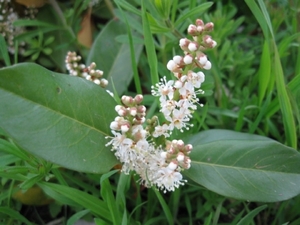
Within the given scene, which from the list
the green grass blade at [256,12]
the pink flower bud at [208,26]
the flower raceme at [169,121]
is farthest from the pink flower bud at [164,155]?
the green grass blade at [256,12]

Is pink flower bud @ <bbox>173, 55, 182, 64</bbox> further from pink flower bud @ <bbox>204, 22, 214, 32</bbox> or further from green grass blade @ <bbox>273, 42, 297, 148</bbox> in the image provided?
green grass blade @ <bbox>273, 42, 297, 148</bbox>

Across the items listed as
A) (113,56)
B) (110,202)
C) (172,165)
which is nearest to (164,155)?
(172,165)

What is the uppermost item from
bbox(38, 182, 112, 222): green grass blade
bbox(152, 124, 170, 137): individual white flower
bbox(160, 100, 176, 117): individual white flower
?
bbox(160, 100, 176, 117): individual white flower

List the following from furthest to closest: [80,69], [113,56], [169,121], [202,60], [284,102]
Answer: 1. [113,56]
2. [80,69]
3. [284,102]
4. [169,121]
5. [202,60]

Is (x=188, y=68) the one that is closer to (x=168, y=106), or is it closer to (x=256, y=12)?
(x=168, y=106)

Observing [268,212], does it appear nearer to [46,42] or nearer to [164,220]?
[164,220]

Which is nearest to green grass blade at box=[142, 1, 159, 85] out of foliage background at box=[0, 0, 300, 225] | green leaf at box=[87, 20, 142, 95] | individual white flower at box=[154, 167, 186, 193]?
foliage background at box=[0, 0, 300, 225]
